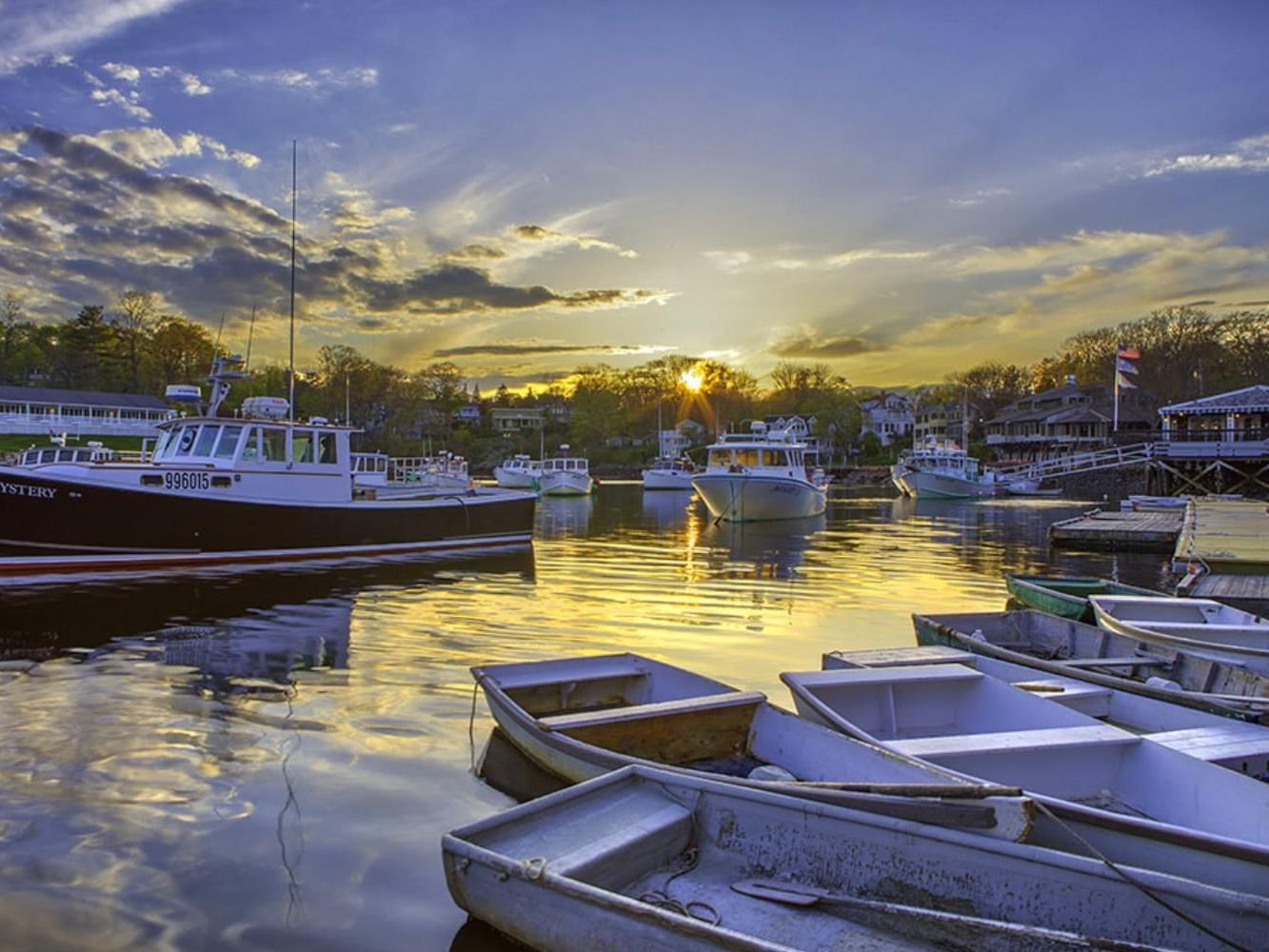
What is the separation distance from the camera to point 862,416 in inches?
4904

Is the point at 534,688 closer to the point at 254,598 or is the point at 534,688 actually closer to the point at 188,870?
the point at 188,870

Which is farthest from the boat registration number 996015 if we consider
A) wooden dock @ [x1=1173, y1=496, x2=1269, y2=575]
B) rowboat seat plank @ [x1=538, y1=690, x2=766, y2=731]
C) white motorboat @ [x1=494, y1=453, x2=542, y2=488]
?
white motorboat @ [x1=494, y1=453, x2=542, y2=488]

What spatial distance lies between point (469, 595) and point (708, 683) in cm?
1043

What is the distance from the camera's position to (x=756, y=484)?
1502 inches

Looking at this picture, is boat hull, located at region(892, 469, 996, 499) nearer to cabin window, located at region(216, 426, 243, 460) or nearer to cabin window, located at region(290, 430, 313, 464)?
cabin window, located at region(290, 430, 313, 464)

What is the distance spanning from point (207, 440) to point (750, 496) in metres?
23.7

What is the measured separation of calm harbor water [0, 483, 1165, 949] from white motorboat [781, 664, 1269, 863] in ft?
9.47

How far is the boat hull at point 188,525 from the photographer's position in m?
17.4

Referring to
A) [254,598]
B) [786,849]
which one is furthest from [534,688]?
[254,598]

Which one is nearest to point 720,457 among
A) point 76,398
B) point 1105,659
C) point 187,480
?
point 187,480

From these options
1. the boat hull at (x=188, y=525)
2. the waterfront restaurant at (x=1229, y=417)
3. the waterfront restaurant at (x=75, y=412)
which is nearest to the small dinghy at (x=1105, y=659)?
the boat hull at (x=188, y=525)

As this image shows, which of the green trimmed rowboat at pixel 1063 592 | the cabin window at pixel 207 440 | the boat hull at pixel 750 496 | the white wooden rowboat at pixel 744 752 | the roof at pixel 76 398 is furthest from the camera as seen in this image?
the roof at pixel 76 398

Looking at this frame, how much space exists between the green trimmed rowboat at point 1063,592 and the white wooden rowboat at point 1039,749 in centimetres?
539

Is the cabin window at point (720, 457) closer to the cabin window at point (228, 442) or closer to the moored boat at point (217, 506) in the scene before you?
the moored boat at point (217, 506)
